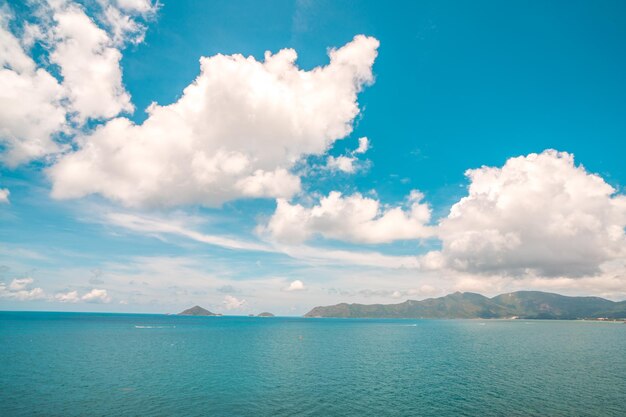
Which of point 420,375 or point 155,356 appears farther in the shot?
point 155,356

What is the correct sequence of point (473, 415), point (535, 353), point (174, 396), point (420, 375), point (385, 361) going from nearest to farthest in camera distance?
point (473, 415), point (174, 396), point (420, 375), point (385, 361), point (535, 353)

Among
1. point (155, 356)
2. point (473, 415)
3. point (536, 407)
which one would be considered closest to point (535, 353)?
point (536, 407)

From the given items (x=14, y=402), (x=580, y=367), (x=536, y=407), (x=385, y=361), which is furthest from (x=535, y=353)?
(x=14, y=402)

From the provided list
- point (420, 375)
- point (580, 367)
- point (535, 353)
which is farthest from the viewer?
point (535, 353)

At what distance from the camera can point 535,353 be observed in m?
146

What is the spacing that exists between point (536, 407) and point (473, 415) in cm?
1479

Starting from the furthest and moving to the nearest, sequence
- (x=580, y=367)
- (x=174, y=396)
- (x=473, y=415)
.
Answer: (x=580, y=367) < (x=174, y=396) < (x=473, y=415)

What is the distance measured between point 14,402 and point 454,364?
120m

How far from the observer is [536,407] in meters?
67.5

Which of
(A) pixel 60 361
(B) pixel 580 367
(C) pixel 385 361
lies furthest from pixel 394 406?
(A) pixel 60 361

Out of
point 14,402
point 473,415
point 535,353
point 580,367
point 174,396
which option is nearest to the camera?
point 473,415

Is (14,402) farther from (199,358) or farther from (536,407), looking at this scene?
(536,407)

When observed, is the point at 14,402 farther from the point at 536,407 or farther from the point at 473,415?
the point at 536,407

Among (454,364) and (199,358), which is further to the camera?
(199,358)
